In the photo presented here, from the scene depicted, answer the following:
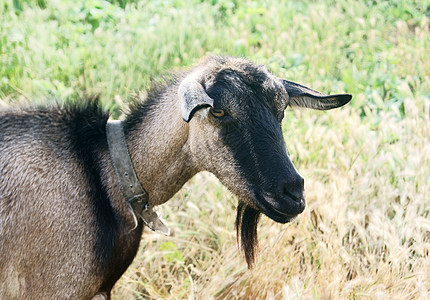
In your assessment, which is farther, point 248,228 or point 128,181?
point 248,228

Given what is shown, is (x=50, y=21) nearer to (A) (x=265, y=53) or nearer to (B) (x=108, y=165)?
(A) (x=265, y=53)

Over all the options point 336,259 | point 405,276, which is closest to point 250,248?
point 336,259

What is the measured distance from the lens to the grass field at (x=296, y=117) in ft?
13.3

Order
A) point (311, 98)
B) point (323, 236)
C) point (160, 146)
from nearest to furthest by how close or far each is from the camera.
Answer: point (160, 146) → point (311, 98) → point (323, 236)

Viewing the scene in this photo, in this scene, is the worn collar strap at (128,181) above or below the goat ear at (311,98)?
below

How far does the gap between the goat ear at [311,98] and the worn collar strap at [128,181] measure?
1042 millimetres

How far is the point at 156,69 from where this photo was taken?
6391 mm

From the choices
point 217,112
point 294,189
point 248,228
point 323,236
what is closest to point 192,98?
point 217,112

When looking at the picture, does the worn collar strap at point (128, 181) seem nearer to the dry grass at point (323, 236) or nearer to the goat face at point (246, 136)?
the goat face at point (246, 136)

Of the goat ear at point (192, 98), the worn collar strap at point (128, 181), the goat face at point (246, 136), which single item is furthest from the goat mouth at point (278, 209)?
the worn collar strap at point (128, 181)

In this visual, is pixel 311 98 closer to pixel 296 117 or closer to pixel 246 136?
pixel 246 136

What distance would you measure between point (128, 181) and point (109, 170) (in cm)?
14

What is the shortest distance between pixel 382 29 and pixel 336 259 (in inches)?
202

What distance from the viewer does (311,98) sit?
11.2 ft
